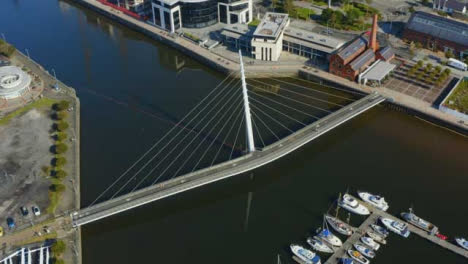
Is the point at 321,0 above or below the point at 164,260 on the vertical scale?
above

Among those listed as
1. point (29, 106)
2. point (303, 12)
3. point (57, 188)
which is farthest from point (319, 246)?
point (303, 12)

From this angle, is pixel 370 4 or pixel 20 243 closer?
pixel 20 243

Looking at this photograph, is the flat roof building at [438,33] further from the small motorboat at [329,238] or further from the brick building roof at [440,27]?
the small motorboat at [329,238]

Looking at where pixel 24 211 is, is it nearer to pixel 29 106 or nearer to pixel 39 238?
pixel 39 238

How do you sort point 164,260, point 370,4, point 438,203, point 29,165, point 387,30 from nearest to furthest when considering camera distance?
point 164,260, point 438,203, point 29,165, point 387,30, point 370,4

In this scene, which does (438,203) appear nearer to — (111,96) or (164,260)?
(164,260)

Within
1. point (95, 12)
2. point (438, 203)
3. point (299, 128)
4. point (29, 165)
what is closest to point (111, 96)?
point (29, 165)

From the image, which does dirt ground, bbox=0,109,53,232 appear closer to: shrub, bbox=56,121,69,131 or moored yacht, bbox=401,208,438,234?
shrub, bbox=56,121,69,131
